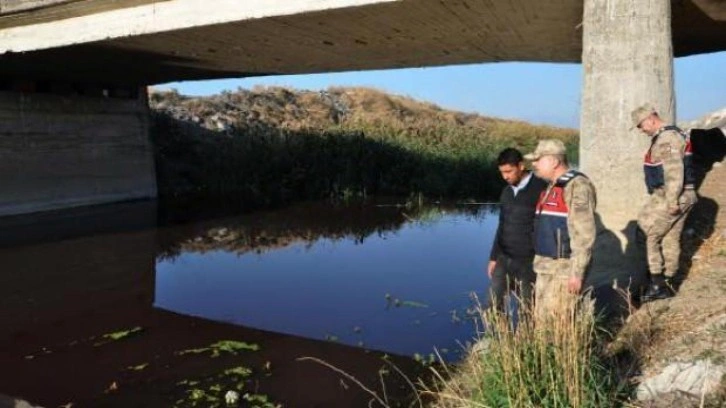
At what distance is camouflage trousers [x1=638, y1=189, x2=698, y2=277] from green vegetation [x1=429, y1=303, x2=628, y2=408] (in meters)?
2.45

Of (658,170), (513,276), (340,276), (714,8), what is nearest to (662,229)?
(658,170)

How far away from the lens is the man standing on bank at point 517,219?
192 inches

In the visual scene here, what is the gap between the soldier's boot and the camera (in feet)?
19.5

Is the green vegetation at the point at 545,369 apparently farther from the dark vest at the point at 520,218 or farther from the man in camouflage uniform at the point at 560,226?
the dark vest at the point at 520,218

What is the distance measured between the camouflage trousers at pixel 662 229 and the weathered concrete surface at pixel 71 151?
13.7 meters

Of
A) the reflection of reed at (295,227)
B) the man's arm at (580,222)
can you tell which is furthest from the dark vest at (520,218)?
the reflection of reed at (295,227)

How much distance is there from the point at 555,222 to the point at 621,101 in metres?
2.80

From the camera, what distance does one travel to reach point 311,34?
9.73 m

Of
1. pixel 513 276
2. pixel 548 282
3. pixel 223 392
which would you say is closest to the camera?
pixel 548 282

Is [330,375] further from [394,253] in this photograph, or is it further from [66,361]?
[394,253]

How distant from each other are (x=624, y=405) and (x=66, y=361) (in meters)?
4.93

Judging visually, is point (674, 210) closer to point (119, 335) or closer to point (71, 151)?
point (119, 335)

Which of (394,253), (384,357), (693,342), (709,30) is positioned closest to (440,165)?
(394,253)

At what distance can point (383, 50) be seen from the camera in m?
11.2
